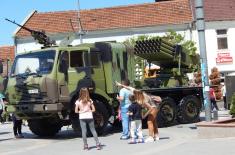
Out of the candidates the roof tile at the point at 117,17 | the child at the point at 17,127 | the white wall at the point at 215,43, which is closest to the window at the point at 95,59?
the child at the point at 17,127

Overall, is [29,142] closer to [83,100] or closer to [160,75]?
[83,100]

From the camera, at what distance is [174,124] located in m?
20.6

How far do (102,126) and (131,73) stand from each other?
96.4 inches

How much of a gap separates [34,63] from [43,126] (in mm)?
2508

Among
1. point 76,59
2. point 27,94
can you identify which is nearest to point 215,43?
point 76,59

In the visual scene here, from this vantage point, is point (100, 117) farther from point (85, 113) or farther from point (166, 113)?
point (85, 113)

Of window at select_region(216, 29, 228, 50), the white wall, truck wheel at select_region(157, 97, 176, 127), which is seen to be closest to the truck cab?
truck wheel at select_region(157, 97, 176, 127)

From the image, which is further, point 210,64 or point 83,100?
point 210,64

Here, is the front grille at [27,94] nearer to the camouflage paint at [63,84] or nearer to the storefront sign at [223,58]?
the camouflage paint at [63,84]

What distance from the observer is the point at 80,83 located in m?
17.3

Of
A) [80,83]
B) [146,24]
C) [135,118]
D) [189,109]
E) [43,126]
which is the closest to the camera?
[135,118]

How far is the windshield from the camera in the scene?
17.2 meters

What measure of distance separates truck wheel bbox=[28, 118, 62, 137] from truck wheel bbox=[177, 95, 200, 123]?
14.0ft

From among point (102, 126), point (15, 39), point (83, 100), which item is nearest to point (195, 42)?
point (15, 39)
